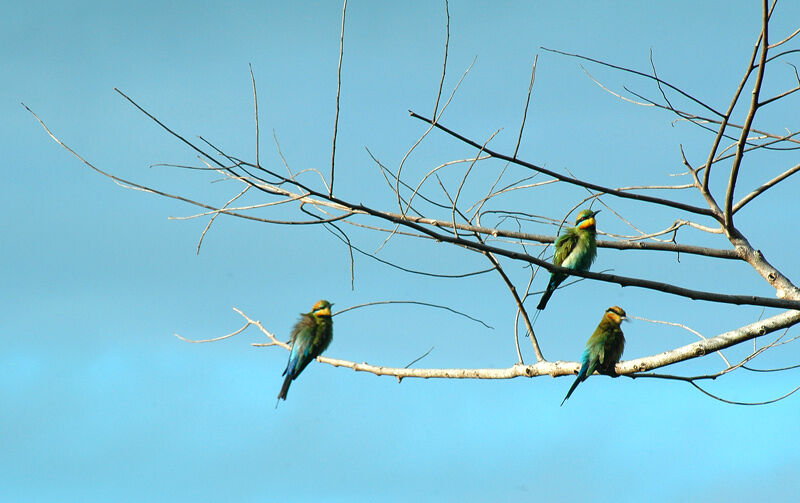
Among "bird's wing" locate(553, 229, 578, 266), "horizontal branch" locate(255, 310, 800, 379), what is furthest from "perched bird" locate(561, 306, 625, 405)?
"bird's wing" locate(553, 229, 578, 266)

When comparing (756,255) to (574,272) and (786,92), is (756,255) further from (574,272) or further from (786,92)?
(574,272)

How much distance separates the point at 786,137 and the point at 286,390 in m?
5.17

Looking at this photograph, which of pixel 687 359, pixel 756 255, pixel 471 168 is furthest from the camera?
pixel 756 255

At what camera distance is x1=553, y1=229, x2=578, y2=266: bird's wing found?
841cm

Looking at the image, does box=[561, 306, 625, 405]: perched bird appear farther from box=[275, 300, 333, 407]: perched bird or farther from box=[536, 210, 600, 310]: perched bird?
box=[275, 300, 333, 407]: perched bird

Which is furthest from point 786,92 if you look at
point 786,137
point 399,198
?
point 399,198

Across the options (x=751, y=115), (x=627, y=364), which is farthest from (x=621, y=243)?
(x=751, y=115)

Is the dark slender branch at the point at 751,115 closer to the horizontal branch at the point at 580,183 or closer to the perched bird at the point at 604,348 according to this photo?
the horizontal branch at the point at 580,183

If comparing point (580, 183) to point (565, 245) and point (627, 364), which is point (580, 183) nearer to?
point (627, 364)

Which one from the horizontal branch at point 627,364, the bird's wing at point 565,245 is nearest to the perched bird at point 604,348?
the horizontal branch at point 627,364

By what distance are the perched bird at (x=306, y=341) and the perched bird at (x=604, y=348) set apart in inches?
106

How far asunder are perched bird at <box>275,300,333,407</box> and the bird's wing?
2.62m

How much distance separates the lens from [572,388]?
6.51 metres

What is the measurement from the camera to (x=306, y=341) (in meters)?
8.38
